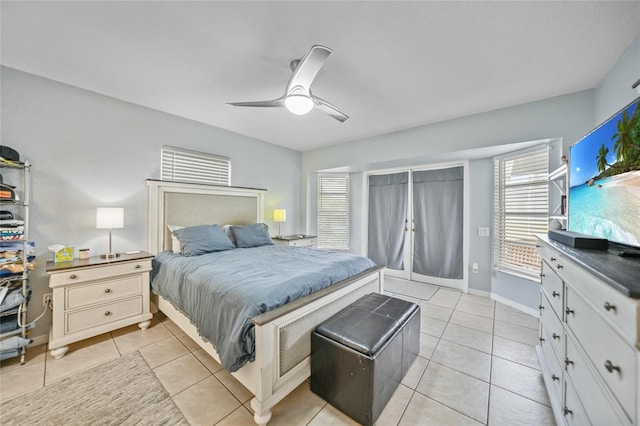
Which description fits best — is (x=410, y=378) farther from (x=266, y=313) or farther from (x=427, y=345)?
(x=266, y=313)

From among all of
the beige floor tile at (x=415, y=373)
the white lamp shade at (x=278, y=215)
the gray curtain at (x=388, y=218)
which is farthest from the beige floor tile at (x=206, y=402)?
the gray curtain at (x=388, y=218)

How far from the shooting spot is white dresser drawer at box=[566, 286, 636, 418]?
714 millimetres

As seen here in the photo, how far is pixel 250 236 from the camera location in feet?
11.6

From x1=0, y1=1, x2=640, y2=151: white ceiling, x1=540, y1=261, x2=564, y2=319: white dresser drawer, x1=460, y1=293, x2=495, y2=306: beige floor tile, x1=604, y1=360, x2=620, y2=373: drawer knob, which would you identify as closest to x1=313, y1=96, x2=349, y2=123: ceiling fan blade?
x1=0, y1=1, x2=640, y2=151: white ceiling

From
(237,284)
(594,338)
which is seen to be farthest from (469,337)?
(237,284)

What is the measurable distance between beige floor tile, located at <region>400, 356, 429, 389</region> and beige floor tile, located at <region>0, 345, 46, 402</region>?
A: 2.84m

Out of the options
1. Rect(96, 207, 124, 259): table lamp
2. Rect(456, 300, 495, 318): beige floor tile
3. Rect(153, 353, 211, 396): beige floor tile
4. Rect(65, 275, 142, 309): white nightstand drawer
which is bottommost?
Rect(153, 353, 211, 396): beige floor tile

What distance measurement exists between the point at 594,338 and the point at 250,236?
339cm

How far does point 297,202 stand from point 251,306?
3840 millimetres

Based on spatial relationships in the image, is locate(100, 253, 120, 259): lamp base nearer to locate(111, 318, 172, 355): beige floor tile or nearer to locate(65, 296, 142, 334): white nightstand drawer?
locate(65, 296, 142, 334): white nightstand drawer

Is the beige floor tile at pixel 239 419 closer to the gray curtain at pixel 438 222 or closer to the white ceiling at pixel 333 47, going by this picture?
the white ceiling at pixel 333 47

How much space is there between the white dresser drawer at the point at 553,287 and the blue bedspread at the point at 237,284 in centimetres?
149

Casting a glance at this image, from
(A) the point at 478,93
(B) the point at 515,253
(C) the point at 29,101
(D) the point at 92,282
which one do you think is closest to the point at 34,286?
(D) the point at 92,282

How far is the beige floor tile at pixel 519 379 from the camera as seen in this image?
1.72m
